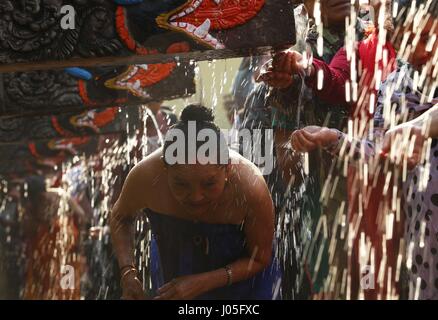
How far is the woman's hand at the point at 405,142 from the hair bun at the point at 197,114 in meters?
0.72

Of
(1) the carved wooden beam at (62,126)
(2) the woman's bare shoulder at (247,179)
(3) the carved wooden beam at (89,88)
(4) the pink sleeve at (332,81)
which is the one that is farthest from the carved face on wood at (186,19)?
(1) the carved wooden beam at (62,126)

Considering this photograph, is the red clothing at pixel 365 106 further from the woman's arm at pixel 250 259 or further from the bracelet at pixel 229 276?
the bracelet at pixel 229 276

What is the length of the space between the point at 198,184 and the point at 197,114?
0.22 m

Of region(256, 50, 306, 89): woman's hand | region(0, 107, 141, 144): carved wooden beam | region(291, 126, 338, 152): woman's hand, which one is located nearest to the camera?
region(291, 126, 338, 152): woman's hand

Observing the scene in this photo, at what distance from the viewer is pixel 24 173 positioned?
272 inches

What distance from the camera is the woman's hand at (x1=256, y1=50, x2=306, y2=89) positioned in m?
2.69

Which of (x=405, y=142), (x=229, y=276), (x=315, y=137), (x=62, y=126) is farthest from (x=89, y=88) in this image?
(x=405, y=142)

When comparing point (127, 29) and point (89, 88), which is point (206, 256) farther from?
point (89, 88)

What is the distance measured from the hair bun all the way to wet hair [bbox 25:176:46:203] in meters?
4.55

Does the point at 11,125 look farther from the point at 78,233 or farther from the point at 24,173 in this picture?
the point at 24,173

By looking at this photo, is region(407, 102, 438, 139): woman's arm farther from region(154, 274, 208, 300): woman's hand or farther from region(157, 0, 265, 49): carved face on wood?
region(154, 274, 208, 300): woman's hand

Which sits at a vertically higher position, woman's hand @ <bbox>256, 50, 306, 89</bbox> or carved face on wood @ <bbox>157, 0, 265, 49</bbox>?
carved face on wood @ <bbox>157, 0, 265, 49</bbox>

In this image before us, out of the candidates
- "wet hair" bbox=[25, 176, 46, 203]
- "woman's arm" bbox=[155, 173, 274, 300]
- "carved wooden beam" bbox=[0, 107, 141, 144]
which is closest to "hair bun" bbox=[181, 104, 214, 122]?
"woman's arm" bbox=[155, 173, 274, 300]
